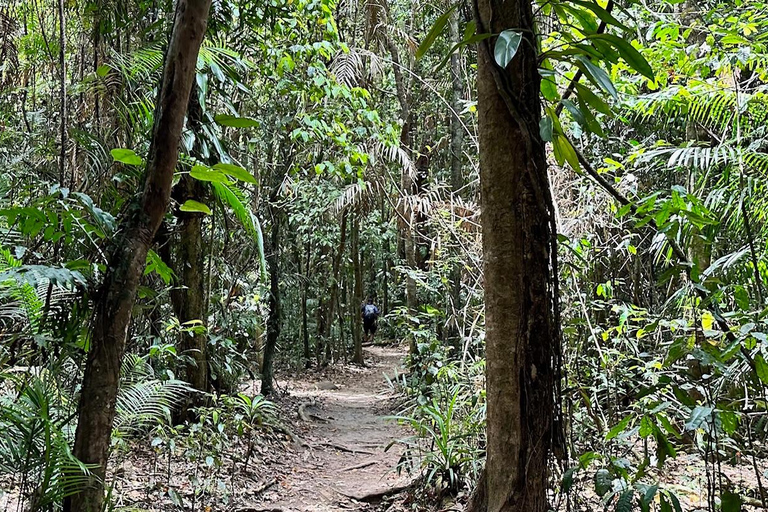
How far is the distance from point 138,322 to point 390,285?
555 inches

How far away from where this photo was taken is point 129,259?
6.75 feet

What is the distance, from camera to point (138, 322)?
530 centimetres

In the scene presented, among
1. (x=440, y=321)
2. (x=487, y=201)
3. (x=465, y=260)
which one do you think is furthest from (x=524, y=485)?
(x=440, y=321)

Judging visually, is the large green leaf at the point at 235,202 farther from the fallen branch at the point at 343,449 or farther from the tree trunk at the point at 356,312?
the tree trunk at the point at 356,312

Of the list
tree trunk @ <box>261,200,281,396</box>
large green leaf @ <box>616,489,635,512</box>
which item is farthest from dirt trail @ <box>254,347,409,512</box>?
large green leaf @ <box>616,489,635,512</box>

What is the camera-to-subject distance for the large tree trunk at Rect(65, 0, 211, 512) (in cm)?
198

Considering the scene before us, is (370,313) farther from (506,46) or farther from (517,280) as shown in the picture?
(506,46)

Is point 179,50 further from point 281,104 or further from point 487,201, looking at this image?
point 281,104

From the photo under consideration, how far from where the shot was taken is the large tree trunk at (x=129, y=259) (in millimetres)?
1979

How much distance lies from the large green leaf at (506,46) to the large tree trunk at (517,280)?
67 mm

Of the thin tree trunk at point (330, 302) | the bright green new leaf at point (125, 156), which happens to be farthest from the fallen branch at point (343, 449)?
the thin tree trunk at point (330, 302)

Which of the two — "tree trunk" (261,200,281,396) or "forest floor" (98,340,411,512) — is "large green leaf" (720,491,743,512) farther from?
"tree trunk" (261,200,281,396)

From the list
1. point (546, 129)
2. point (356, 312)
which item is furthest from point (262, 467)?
point (356, 312)

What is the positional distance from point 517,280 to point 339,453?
206 inches
